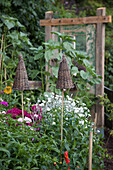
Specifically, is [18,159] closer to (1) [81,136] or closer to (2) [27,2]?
(1) [81,136]

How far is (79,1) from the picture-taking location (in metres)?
9.23

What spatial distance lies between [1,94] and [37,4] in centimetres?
287

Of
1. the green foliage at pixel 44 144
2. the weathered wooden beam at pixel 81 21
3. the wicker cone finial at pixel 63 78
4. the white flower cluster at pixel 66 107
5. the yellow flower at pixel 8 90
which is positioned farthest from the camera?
the weathered wooden beam at pixel 81 21

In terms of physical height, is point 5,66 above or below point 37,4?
below

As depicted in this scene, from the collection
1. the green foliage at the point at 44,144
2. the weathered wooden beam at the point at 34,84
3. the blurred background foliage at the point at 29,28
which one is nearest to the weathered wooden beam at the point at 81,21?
the blurred background foliage at the point at 29,28

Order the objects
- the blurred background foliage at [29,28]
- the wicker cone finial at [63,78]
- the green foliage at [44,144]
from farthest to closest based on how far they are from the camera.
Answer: the blurred background foliage at [29,28] → the wicker cone finial at [63,78] → the green foliage at [44,144]

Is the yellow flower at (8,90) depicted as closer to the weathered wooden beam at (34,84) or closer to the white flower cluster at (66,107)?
the weathered wooden beam at (34,84)

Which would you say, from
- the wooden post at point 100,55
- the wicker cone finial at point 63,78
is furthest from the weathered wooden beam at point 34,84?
the wicker cone finial at point 63,78

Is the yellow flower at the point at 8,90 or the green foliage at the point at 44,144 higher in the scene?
the yellow flower at the point at 8,90

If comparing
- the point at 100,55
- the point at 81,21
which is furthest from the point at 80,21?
the point at 100,55

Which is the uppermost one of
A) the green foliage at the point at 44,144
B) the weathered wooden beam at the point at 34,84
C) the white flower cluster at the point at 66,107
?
the weathered wooden beam at the point at 34,84

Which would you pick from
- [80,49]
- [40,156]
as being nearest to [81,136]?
[40,156]

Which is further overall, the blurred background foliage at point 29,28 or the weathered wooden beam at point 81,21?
the blurred background foliage at point 29,28

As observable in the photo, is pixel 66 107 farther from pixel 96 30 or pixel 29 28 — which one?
pixel 29 28
